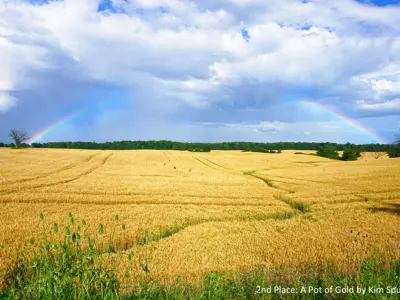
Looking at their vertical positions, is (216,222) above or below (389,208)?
below

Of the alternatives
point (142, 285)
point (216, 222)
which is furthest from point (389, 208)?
point (142, 285)

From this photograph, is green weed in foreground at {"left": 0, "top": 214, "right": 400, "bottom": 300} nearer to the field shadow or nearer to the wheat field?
the wheat field

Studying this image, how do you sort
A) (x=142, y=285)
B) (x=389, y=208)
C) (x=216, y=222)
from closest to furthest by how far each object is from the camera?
(x=142, y=285), (x=216, y=222), (x=389, y=208)

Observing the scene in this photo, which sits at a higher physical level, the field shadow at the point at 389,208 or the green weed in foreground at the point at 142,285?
the green weed in foreground at the point at 142,285

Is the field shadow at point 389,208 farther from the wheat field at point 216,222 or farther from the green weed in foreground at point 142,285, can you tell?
the green weed in foreground at point 142,285

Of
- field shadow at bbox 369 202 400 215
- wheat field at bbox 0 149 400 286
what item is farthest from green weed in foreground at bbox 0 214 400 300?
field shadow at bbox 369 202 400 215

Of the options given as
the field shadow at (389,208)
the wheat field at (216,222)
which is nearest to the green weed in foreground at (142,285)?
the wheat field at (216,222)

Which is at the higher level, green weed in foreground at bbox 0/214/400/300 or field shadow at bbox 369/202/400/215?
green weed in foreground at bbox 0/214/400/300

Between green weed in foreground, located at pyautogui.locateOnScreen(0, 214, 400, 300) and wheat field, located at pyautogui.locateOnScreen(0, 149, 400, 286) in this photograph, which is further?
wheat field, located at pyautogui.locateOnScreen(0, 149, 400, 286)

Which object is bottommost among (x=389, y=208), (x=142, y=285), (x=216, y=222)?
(x=216, y=222)

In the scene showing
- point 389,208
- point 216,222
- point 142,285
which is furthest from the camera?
point 389,208

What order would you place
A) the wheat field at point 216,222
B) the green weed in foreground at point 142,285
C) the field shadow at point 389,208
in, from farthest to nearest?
the field shadow at point 389,208 → the wheat field at point 216,222 → the green weed in foreground at point 142,285

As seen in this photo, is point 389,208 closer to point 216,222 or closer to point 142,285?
point 216,222

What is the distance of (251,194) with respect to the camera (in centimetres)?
2942
